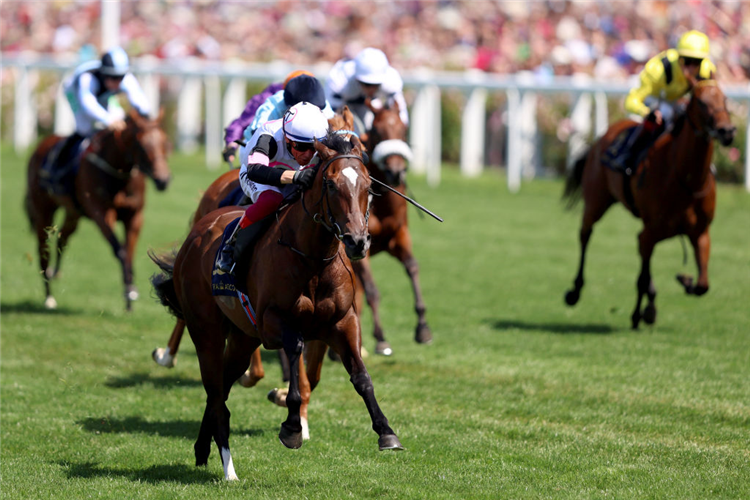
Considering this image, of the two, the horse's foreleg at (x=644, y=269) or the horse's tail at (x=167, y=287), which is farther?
the horse's foreleg at (x=644, y=269)

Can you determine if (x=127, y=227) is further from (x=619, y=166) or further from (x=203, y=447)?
(x=203, y=447)

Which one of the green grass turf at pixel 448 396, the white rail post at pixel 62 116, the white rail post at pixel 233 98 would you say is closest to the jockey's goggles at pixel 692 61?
the green grass turf at pixel 448 396

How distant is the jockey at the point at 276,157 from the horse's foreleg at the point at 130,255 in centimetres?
476

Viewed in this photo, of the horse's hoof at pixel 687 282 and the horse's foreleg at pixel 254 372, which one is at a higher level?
the horse's hoof at pixel 687 282

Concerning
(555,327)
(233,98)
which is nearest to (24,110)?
(233,98)

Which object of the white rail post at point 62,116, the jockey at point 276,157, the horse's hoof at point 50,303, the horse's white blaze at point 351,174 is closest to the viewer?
the horse's white blaze at point 351,174

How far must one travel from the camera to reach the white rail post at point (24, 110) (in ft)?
68.8

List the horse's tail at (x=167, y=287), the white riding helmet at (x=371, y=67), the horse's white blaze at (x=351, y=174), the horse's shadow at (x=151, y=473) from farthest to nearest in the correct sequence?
the white riding helmet at (x=371, y=67)
the horse's tail at (x=167, y=287)
the horse's shadow at (x=151, y=473)
the horse's white blaze at (x=351, y=174)

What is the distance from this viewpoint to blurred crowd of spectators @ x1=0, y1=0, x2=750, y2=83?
17.3 meters

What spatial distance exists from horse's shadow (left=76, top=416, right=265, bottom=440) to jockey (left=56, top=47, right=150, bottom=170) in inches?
165

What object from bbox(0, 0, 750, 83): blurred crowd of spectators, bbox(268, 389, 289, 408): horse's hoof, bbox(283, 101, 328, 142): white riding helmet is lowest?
bbox(268, 389, 289, 408): horse's hoof

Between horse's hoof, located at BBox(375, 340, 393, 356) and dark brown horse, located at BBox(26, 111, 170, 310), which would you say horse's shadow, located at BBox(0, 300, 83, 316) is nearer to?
dark brown horse, located at BBox(26, 111, 170, 310)

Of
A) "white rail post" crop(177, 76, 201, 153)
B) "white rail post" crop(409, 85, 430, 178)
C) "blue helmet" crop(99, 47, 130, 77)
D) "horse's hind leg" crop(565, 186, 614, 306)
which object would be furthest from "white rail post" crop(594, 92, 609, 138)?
"blue helmet" crop(99, 47, 130, 77)

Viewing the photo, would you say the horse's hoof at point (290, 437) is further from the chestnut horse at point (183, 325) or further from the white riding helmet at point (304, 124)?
the white riding helmet at point (304, 124)
